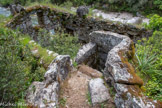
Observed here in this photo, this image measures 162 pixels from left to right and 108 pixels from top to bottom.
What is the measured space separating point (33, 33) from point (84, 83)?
18.1 ft

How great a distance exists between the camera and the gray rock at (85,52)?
176 inches

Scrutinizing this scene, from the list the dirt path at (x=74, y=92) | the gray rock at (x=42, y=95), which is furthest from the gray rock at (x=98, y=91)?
the gray rock at (x=42, y=95)

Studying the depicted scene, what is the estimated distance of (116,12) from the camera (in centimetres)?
1805

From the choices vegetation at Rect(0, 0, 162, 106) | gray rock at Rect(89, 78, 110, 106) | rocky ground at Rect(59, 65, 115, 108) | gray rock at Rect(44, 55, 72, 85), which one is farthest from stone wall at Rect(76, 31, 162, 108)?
gray rock at Rect(44, 55, 72, 85)

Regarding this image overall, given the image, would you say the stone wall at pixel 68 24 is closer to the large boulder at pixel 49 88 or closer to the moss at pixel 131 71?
the large boulder at pixel 49 88

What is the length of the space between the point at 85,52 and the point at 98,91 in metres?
2.06

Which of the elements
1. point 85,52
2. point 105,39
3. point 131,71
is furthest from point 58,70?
point 105,39

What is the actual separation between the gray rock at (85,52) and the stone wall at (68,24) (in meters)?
2.08

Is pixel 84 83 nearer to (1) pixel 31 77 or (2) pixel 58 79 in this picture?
(2) pixel 58 79

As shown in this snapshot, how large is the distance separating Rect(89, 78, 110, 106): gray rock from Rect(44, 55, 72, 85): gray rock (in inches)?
29.8

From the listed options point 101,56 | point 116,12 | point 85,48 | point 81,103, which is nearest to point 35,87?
point 81,103

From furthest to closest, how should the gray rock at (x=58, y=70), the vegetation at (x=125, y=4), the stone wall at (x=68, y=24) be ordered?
the vegetation at (x=125, y=4) → the stone wall at (x=68, y=24) → the gray rock at (x=58, y=70)

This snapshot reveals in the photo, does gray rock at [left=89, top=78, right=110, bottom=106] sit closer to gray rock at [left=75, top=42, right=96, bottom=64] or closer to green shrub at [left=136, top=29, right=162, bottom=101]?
green shrub at [left=136, top=29, right=162, bottom=101]

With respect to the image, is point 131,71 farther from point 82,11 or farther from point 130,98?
point 82,11
